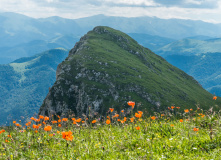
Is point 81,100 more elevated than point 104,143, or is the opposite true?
point 104,143

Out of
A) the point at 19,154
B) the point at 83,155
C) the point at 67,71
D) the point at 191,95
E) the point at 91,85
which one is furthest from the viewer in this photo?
the point at 191,95

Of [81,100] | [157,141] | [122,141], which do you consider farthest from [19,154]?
[81,100]

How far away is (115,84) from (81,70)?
3733 cm

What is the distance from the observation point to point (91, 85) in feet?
550

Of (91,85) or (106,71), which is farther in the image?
(106,71)

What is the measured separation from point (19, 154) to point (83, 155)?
2585 millimetres

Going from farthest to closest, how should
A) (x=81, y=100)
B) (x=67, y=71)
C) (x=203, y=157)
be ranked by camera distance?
(x=67, y=71), (x=81, y=100), (x=203, y=157)

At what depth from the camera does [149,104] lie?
161250mm

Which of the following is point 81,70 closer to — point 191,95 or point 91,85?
point 91,85

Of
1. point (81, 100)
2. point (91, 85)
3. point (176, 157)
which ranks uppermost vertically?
point (176, 157)

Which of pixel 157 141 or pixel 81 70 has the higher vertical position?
pixel 157 141

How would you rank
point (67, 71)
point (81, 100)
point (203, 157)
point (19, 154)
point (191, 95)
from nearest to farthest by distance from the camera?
point (203, 157)
point (19, 154)
point (81, 100)
point (67, 71)
point (191, 95)

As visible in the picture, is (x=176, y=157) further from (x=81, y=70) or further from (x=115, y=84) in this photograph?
(x=81, y=70)

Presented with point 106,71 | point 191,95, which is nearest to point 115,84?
point 106,71
